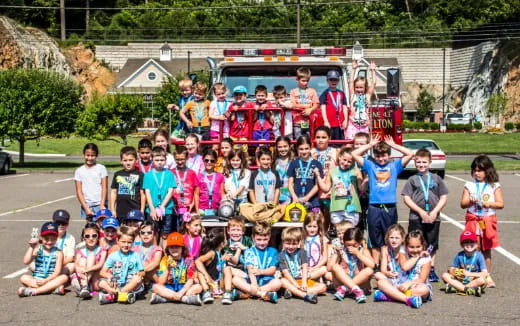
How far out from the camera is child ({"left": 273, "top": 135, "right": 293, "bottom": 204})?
32.1 feet

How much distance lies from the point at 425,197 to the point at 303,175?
4.74ft

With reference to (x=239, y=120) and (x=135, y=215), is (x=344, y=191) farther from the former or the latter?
(x=135, y=215)

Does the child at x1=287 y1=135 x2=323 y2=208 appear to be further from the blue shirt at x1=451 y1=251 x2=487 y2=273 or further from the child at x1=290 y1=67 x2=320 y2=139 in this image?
the blue shirt at x1=451 y1=251 x2=487 y2=273

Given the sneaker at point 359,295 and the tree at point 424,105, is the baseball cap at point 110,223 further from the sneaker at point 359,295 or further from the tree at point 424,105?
the tree at point 424,105

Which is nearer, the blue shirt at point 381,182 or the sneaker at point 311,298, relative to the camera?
the sneaker at point 311,298

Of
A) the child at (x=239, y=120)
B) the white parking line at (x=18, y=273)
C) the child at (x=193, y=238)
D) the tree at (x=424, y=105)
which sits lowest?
the white parking line at (x=18, y=273)

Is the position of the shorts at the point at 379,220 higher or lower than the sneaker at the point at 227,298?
higher

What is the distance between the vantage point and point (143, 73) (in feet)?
271

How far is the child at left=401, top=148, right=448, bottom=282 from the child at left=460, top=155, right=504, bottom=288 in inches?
13.2

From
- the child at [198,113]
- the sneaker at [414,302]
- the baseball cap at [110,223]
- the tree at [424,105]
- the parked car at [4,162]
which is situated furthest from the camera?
the tree at [424,105]

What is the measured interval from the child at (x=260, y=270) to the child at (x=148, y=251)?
867mm

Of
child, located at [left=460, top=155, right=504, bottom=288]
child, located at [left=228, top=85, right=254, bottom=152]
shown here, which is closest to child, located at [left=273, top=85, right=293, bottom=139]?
child, located at [left=228, top=85, right=254, bottom=152]

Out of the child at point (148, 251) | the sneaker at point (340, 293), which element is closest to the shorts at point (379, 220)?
the sneaker at point (340, 293)

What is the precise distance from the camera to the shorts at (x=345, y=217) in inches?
→ 368
